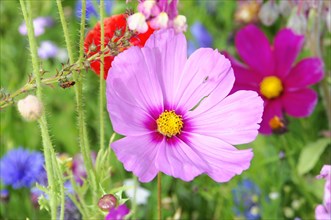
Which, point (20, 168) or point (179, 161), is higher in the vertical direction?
point (20, 168)

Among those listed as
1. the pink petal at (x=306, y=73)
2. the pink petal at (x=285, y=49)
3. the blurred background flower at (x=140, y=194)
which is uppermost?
the pink petal at (x=285, y=49)

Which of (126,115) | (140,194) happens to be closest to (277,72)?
(140,194)

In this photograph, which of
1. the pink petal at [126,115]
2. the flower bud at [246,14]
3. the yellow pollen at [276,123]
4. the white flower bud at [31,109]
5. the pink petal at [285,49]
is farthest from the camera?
the flower bud at [246,14]

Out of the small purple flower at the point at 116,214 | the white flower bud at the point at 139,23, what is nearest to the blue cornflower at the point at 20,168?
the small purple flower at the point at 116,214

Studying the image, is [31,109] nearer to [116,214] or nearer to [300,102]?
[116,214]

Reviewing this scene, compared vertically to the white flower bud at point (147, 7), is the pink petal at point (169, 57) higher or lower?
lower

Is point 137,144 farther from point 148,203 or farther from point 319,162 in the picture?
point 319,162

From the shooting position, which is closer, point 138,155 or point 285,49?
point 138,155

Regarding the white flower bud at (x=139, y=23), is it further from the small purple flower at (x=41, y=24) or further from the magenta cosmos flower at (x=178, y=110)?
the small purple flower at (x=41, y=24)
